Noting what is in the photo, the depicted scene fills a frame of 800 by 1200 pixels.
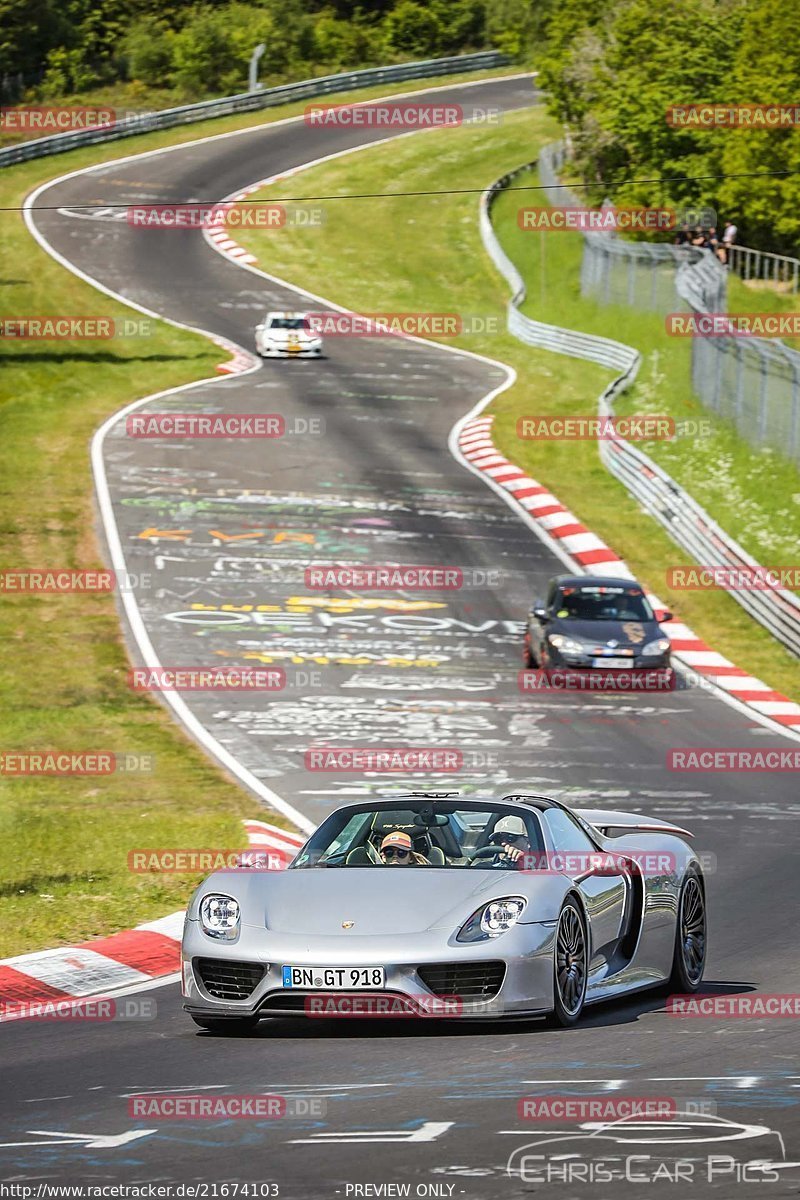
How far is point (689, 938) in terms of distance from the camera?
1166 centimetres

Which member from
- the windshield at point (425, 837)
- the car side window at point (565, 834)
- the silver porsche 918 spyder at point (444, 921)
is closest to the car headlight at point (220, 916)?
the silver porsche 918 spyder at point (444, 921)

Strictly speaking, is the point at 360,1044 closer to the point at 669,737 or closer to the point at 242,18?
the point at 669,737

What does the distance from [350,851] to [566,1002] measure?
153cm

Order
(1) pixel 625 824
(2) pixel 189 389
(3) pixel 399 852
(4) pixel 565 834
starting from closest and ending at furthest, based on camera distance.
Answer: (3) pixel 399 852
(4) pixel 565 834
(1) pixel 625 824
(2) pixel 189 389

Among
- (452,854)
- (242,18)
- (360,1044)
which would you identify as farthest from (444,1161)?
(242,18)

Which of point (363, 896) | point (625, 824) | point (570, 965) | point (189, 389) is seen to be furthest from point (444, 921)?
point (189, 389)

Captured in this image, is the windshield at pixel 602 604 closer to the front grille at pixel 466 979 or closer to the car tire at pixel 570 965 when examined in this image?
the car tire at pixel 570 965

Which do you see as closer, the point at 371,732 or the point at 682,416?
the point at 371,732

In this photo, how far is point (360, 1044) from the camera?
9.80 m

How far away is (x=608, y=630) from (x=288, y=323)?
26.9 metres

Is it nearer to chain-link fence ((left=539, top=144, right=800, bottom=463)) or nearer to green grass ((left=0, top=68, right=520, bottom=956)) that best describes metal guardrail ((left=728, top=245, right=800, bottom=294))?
chain-link fence ((left=539, top=144, right=800, bottom=463))

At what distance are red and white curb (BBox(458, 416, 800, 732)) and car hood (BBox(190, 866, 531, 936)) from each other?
14.8 metres

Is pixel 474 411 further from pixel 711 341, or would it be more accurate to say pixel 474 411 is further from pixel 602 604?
pixel 602 604

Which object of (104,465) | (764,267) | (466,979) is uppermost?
(466,979)
